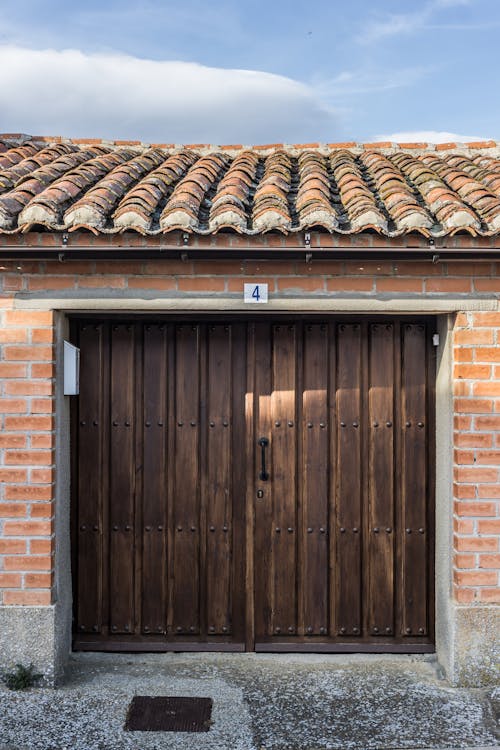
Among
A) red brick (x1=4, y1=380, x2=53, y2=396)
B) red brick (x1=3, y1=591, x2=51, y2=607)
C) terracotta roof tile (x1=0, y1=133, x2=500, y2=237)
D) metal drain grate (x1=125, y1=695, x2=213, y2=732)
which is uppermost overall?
terracotta roof tile (x1=0, y1=133, x2=500, y2=237)

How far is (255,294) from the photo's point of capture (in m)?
4.61

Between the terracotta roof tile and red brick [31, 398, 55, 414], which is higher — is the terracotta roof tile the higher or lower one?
the higher one

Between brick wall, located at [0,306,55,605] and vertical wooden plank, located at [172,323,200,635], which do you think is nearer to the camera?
brick wall, located at [0,306,55,605]

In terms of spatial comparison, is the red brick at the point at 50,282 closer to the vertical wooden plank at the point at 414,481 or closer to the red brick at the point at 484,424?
the vertical wooden plank at the point at 414,481

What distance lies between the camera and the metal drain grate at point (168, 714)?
4070mm

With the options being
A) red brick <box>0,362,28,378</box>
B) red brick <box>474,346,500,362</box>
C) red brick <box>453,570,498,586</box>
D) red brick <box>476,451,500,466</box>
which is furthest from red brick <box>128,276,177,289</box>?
red brick <box>453,570,498,586</box>

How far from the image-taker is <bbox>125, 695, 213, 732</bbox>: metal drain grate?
4.07 meters

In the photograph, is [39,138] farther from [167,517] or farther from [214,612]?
[214,612]

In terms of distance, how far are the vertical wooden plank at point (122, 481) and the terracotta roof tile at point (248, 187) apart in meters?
0.94

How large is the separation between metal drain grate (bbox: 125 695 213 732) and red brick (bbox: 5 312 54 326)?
2.35 metres

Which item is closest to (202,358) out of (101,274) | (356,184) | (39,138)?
(101,274)

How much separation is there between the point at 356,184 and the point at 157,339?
5.80 feet

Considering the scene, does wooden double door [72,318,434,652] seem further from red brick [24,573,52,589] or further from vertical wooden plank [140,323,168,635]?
red brick [24,573,52,589]

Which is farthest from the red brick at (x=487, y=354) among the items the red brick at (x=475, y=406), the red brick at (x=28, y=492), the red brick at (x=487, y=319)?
the red brick at (x=28, y=492)
